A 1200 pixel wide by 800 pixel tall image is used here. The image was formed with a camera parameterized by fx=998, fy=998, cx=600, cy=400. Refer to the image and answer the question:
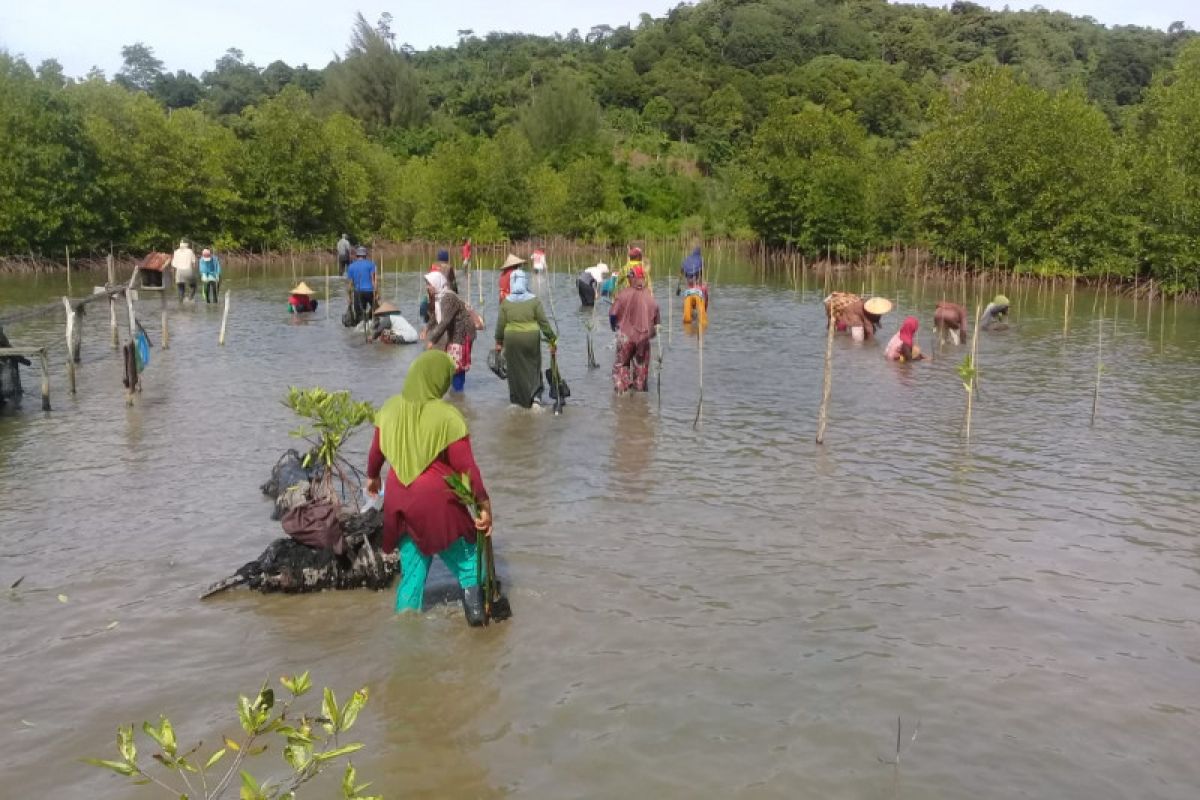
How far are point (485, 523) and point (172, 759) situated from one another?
3193 millimetres

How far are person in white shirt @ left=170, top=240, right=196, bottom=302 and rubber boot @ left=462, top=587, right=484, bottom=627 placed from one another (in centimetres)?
2118

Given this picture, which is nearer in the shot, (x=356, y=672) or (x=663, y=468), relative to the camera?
(x=356, y=672)

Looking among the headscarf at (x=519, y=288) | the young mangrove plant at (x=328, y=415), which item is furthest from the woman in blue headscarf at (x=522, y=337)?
the young mangrove plant at (x=328, y=415)

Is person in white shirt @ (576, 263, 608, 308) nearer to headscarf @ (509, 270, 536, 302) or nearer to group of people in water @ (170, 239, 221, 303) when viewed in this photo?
group of people in water @ (170, 239, 221, 303)

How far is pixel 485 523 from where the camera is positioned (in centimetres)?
627

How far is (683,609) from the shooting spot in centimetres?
732

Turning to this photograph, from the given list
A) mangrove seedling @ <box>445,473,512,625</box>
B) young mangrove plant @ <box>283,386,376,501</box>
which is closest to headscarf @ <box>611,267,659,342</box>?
young mangrove plant @ <box>283,386,376,501</box>

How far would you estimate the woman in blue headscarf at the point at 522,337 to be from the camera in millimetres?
12867

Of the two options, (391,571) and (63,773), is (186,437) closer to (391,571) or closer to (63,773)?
(391,571)

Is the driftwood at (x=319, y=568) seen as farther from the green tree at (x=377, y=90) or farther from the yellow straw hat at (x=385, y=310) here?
the green tree at (x=377, y=90)

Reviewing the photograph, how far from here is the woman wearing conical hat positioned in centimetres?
2430

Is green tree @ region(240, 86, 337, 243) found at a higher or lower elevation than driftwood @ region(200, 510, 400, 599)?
higher

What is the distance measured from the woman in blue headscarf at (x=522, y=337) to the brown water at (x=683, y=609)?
1.37 feet

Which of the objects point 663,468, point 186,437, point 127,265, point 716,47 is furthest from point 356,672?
point 716,47
